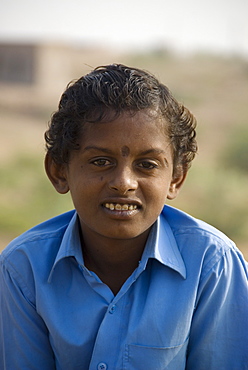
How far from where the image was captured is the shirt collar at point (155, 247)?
2.25 m

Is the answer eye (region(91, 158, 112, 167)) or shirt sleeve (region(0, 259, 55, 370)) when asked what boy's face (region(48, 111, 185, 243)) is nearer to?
eye (region(91, 158, 112, 167))

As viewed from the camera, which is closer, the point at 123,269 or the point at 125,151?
the point at 125,151

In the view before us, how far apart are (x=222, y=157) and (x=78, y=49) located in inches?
775

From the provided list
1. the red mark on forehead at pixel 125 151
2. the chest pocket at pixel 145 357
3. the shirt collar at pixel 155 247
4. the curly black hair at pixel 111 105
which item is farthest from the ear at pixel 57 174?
the chest pocket at pixel 145 357

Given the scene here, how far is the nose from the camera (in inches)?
82.8

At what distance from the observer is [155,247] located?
2283 millimetres

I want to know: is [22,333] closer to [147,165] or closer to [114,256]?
[114,256]

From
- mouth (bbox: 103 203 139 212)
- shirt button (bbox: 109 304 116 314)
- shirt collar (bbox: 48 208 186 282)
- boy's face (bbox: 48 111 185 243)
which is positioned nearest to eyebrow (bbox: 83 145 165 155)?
boy's face (bbox: 48 111 185 243)

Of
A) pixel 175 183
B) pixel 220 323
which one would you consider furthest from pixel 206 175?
pixel 220 323

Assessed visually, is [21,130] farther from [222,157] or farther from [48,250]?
[48,250]

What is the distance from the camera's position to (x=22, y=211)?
10789 mm

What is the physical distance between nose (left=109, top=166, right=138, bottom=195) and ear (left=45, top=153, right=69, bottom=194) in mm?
348

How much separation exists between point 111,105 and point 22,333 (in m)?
0.93

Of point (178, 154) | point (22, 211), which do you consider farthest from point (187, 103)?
point (178, 154)
